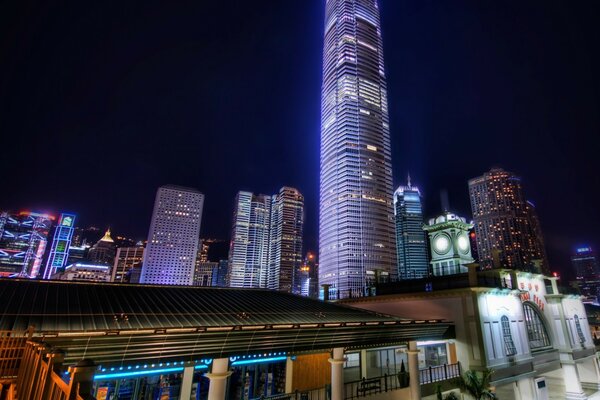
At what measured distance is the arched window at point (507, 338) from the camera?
22.1 meters

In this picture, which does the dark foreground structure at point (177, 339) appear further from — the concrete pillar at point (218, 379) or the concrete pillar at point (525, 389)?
the concrete pillar at point (525, 389)

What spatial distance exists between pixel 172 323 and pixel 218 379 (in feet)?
8.80

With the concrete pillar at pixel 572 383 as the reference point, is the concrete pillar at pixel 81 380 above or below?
above

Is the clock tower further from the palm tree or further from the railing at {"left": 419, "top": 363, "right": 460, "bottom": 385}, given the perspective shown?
the palm tree

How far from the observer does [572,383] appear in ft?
89.0

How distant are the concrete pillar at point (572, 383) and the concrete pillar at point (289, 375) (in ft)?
87.6

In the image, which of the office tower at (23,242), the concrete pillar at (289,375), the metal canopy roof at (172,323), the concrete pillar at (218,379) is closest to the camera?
the metal canopy roof at (172,323)

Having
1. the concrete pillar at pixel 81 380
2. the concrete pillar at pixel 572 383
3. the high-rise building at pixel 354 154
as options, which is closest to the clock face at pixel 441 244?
the concrete pillar at pixel 572 383

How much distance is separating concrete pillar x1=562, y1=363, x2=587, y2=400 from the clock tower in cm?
1174

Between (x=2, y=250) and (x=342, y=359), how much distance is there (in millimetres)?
205368

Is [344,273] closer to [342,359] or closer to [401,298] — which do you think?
[401,298]

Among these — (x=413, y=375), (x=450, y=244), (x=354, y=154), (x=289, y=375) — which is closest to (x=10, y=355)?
(x=289, y=375)

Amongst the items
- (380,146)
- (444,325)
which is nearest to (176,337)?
(444,325)

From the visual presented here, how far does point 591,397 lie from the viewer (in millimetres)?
29609
